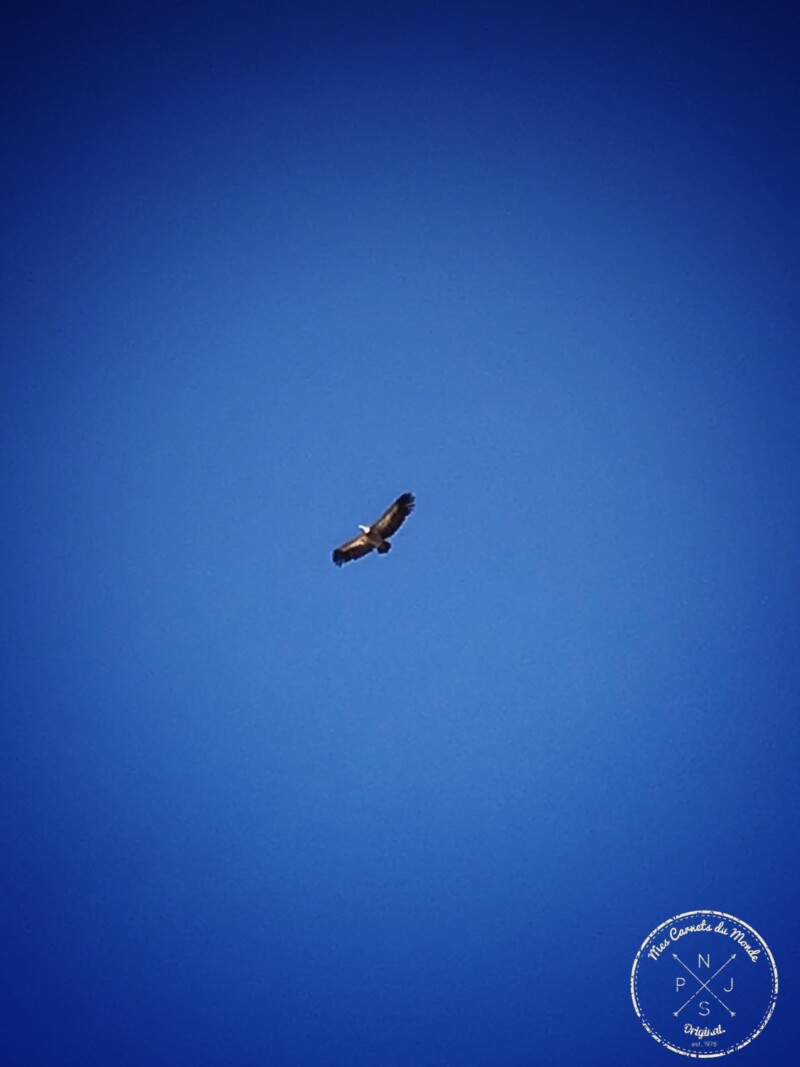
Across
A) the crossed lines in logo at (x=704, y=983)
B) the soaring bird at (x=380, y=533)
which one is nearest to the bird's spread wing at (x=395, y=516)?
the soaring bird at (x=380, y=533)

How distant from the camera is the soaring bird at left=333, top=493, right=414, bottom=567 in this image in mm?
1665

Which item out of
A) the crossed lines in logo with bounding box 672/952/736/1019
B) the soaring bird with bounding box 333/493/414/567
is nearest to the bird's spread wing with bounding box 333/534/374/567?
the soaring bird with bounding box 333/493/414/567

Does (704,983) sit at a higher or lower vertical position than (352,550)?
lower

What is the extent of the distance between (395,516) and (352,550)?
0.38 feet

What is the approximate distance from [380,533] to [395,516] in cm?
5

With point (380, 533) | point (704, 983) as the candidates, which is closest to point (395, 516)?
point (380, 533)

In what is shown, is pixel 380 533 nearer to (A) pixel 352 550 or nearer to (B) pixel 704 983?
(A) pixel 352 550

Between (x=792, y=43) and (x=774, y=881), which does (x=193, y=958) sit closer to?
(x=774, y=881)

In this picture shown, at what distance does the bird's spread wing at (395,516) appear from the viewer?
5.46ft

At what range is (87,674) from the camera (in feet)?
5.65

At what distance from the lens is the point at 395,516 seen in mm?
1670

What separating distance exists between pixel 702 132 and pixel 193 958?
2.13 m

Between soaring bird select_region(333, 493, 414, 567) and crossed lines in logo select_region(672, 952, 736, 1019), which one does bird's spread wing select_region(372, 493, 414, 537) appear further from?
crossed lines in logo select_region(672, 952, 736, 1019)

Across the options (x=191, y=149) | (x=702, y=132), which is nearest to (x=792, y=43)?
(x=702, y=132)
